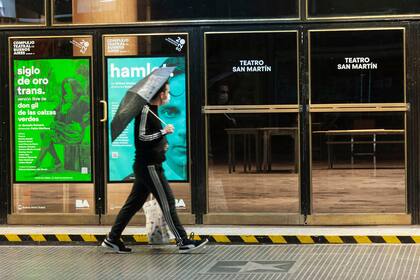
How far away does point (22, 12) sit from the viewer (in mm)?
10203

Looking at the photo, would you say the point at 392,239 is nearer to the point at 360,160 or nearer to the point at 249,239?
the point at 360,160

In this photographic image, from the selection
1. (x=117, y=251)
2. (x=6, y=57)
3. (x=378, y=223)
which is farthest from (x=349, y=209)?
(x=6, y=57)

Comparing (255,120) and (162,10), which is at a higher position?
(162,10)

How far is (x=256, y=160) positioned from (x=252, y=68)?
1285 millimetres

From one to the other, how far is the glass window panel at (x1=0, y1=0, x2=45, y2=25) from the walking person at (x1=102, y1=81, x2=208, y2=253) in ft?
8.46

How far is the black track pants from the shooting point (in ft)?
28.1

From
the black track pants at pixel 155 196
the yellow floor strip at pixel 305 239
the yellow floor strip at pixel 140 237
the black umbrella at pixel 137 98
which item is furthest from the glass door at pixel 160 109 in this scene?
the yellow floor strip at pixel 305 239

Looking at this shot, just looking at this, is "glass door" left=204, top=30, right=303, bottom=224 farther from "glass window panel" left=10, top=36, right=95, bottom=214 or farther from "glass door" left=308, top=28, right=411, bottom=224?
"glass window panel" left=10, top=36, right=95, bottom=214

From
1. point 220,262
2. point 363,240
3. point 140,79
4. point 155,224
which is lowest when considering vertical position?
point 220,262

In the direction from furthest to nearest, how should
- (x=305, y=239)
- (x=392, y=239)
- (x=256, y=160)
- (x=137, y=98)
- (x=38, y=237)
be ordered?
(x=256, y=160), (x=38, y=237), (x=305, y=239), (x=392, y=239), (x=137, y=98)

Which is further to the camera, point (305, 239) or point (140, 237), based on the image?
point (140, 237)

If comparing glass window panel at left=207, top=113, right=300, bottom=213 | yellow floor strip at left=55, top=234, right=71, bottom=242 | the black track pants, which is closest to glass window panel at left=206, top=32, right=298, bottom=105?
glass window panel at left=207, top=113, right=300, bottom=213

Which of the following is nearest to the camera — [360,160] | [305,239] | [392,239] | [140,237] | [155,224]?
[155,224]

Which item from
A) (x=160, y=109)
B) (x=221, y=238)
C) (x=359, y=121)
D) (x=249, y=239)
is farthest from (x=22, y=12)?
(x=359, y=121)
